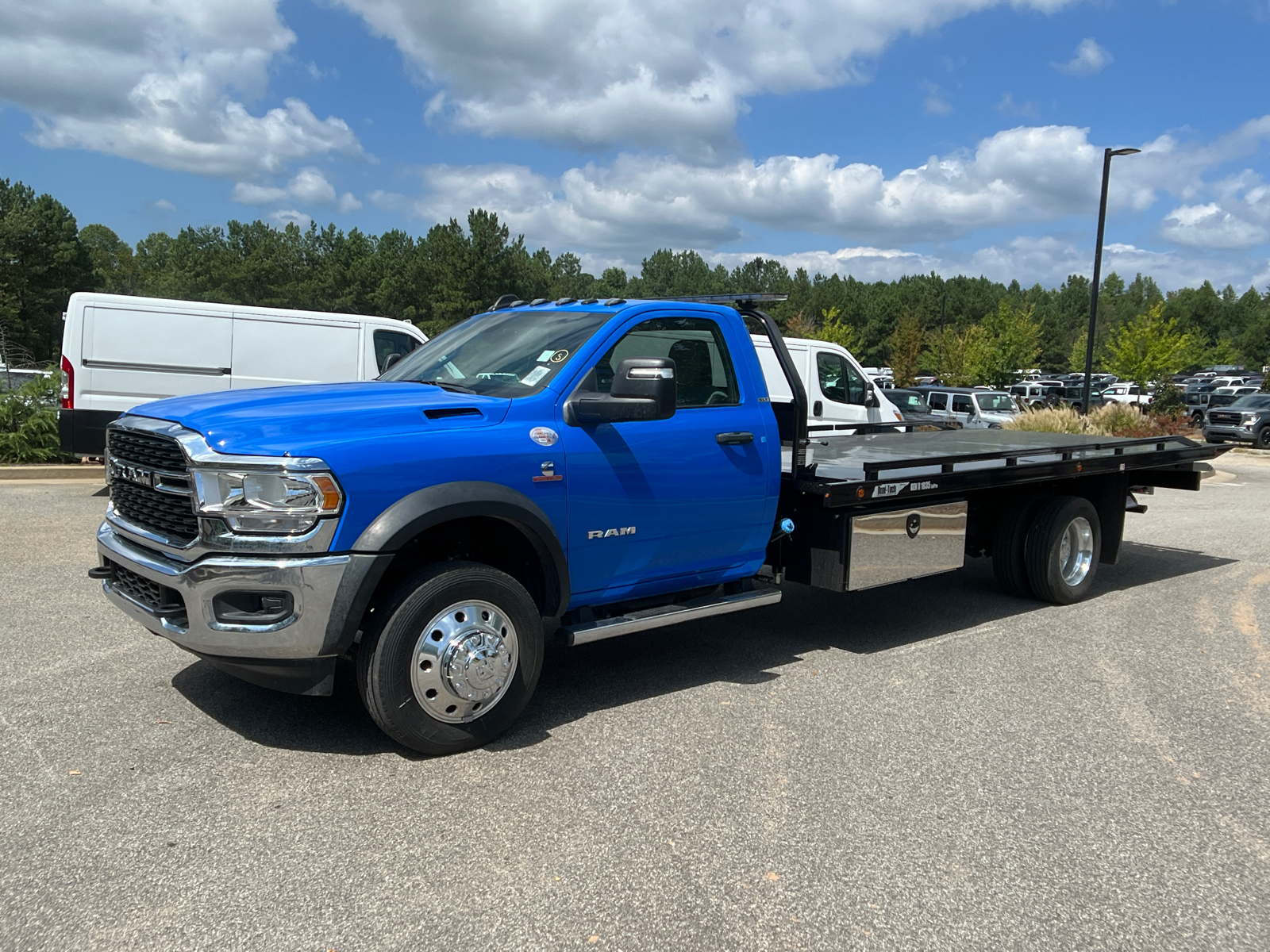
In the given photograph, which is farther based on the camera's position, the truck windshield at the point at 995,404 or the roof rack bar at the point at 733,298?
the truck windshield at the point at 995,404

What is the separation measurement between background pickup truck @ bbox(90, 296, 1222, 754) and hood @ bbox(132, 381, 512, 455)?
1 cm

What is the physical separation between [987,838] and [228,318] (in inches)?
460

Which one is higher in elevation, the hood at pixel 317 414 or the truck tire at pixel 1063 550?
the hood at pixel 317 414

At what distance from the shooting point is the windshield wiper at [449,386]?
5.04 meters

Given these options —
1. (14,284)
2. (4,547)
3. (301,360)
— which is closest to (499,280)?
(14,284)

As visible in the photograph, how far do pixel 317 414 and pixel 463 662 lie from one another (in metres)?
1.24

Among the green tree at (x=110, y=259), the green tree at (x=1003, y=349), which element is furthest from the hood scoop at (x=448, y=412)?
the green tree at (x=110, y=259)

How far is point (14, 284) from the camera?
180 ft

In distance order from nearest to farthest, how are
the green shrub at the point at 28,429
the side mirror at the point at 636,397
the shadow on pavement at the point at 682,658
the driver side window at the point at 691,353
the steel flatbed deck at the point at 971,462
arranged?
the side mirror at the point at 636,397
the shadow on pavement at the point at 682,658
the driver side window at the point at 691,353
the steel flatbed deck at the point at 971,462
the green shrub at the point at 28,429

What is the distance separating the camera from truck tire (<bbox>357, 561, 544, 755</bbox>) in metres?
4.18

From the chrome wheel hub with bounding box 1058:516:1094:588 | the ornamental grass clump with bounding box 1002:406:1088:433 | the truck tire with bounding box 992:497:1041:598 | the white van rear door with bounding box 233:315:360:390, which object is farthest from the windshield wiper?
the ornamental grass clump with bounding box 1002:406:1088:433

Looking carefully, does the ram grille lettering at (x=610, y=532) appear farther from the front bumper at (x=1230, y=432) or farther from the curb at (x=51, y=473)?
the front bumper at (x=1230, y=432)

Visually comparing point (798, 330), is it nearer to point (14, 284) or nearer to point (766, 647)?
point (14, 284)

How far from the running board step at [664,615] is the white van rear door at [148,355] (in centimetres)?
925
